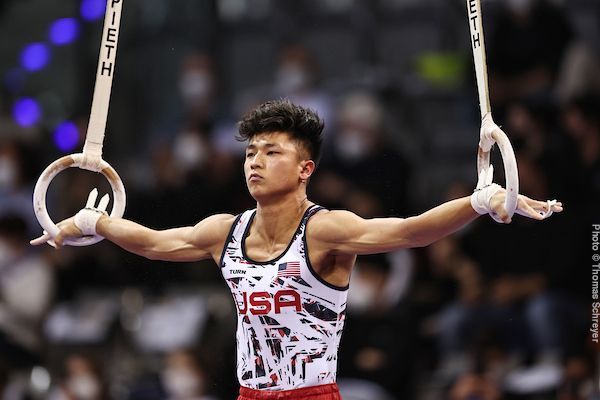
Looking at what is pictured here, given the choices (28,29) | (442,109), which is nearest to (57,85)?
(28,29)

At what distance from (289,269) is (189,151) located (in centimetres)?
636

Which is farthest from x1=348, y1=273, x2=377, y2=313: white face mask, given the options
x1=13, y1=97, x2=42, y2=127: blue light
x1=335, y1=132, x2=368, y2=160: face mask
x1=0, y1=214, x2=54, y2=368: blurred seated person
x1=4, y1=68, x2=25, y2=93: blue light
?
x1=4, y1=68, x2=25, y2=93: blue light

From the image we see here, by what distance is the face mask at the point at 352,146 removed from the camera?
10703 mm

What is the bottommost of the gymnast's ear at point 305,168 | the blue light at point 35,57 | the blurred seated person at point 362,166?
the gymnast's ear at point 305,168

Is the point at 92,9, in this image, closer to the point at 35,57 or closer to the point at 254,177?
the point at 35,57

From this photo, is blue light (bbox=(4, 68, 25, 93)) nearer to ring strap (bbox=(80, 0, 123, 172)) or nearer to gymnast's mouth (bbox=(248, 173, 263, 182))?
ring strap (bbox=(80, 0, 123, 172))

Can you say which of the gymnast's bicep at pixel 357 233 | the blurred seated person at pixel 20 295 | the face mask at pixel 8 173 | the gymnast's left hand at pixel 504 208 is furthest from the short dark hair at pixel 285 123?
the face mask at pixel 8 173

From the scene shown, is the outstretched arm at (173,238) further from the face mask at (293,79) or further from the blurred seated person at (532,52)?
the face mask at (293,79)

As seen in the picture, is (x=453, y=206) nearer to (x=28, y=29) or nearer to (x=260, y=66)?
(x=260, y=66)

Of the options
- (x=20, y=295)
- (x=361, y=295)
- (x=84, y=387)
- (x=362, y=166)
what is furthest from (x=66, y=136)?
(x=361, y=295)

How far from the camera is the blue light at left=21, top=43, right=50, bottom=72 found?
45.4ft

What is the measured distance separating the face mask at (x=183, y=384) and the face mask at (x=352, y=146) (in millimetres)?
2466

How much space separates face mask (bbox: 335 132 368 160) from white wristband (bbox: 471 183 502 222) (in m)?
5.37

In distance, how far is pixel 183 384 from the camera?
32.7 feet
